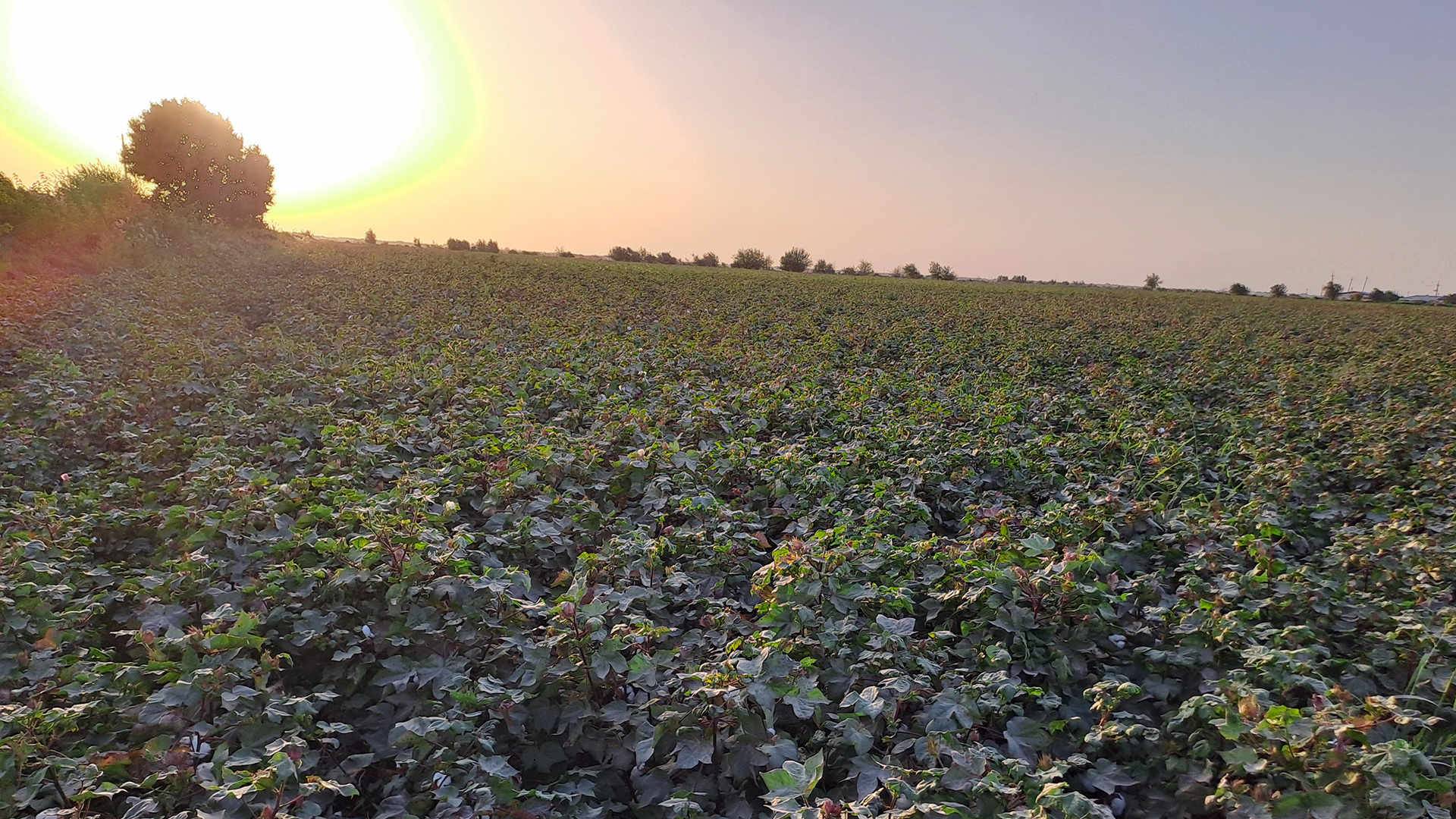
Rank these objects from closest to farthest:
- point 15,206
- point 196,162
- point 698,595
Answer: point 698,595
point 15,206
point 196,162

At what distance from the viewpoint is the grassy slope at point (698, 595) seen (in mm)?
2316

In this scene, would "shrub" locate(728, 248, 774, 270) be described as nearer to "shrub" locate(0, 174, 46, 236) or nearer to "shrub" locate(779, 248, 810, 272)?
"shrub" locate(779, 248, 810, 272)

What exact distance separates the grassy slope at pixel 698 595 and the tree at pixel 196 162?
36527 millimetres

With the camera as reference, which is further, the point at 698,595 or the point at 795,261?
the point at 795,261

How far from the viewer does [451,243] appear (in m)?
48.6

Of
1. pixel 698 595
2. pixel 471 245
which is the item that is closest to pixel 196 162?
pixel 471 245

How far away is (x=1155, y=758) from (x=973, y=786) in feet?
2.95

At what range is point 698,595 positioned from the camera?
3.53 m

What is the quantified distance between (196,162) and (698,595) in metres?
45.0

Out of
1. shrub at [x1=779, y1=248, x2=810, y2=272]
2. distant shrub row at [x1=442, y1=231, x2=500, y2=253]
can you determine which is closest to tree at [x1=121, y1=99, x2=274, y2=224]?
distant shrub row at [x1=442, y1=231, x2=500, y2=253]

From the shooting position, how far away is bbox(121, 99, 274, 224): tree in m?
33.5

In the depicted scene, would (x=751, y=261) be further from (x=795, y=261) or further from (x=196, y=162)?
(x=196, y=162)

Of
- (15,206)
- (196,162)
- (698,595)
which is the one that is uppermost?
(196,162)

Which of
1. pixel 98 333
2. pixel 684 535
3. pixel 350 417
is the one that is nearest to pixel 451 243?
pixel 98 333
